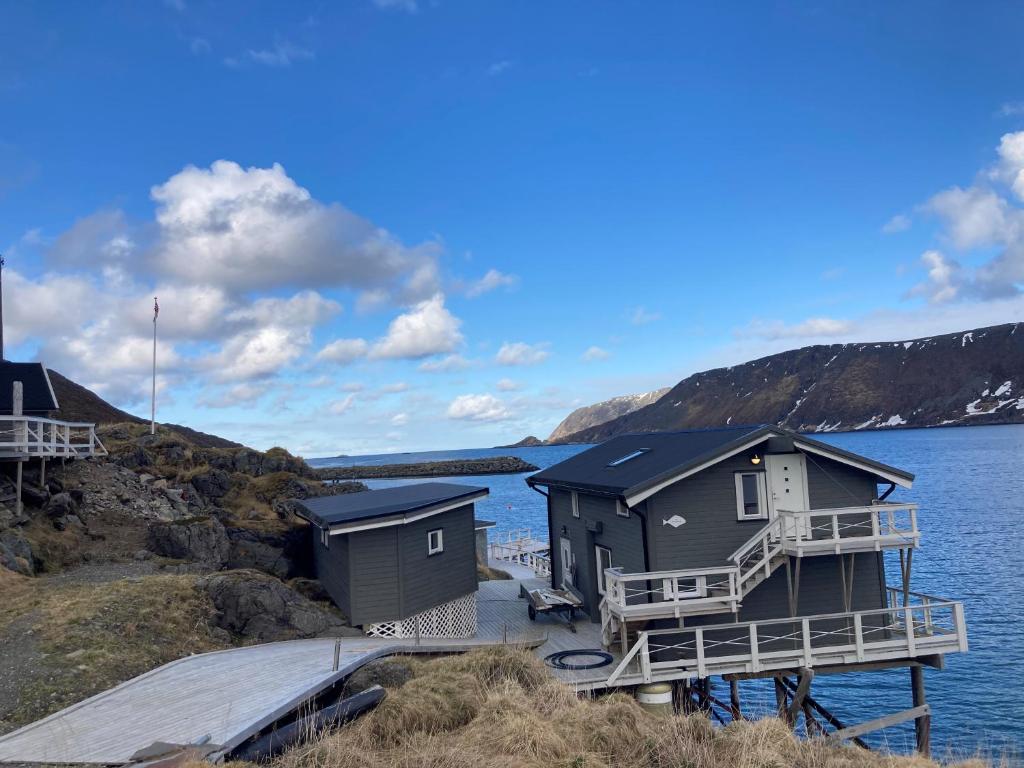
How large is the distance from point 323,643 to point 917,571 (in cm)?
3468

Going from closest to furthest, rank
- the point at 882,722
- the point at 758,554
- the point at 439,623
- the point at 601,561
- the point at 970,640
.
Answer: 1. the point at 882,722
2. the point at 758,554
3. the point at 439,623
4. the point at 601,561
5. the point at 970,640

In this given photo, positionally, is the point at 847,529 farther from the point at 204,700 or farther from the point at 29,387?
the point at 29,387

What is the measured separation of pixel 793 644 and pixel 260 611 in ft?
44.9

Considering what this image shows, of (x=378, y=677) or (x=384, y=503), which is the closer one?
(x=378, y=677)

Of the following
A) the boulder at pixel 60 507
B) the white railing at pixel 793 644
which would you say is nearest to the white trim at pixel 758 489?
the white railing at pixel 793 644

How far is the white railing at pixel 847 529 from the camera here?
17.2 metres

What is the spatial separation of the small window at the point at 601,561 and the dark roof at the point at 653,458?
2055 millimetres

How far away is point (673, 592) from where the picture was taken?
17.2 m

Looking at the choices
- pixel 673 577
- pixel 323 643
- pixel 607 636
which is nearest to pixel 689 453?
pixel 673 577

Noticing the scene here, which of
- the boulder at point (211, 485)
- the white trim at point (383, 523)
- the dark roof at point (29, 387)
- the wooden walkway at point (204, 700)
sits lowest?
the wooden walkway at point (204, 700)

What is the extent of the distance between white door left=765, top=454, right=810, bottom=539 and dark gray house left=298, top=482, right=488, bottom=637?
28.3 feet

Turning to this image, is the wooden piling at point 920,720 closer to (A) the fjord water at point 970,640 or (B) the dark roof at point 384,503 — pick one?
(A) the fjord water at point 970,640

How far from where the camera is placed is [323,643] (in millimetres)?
16750

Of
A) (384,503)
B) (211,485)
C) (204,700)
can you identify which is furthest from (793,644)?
(211,485)
